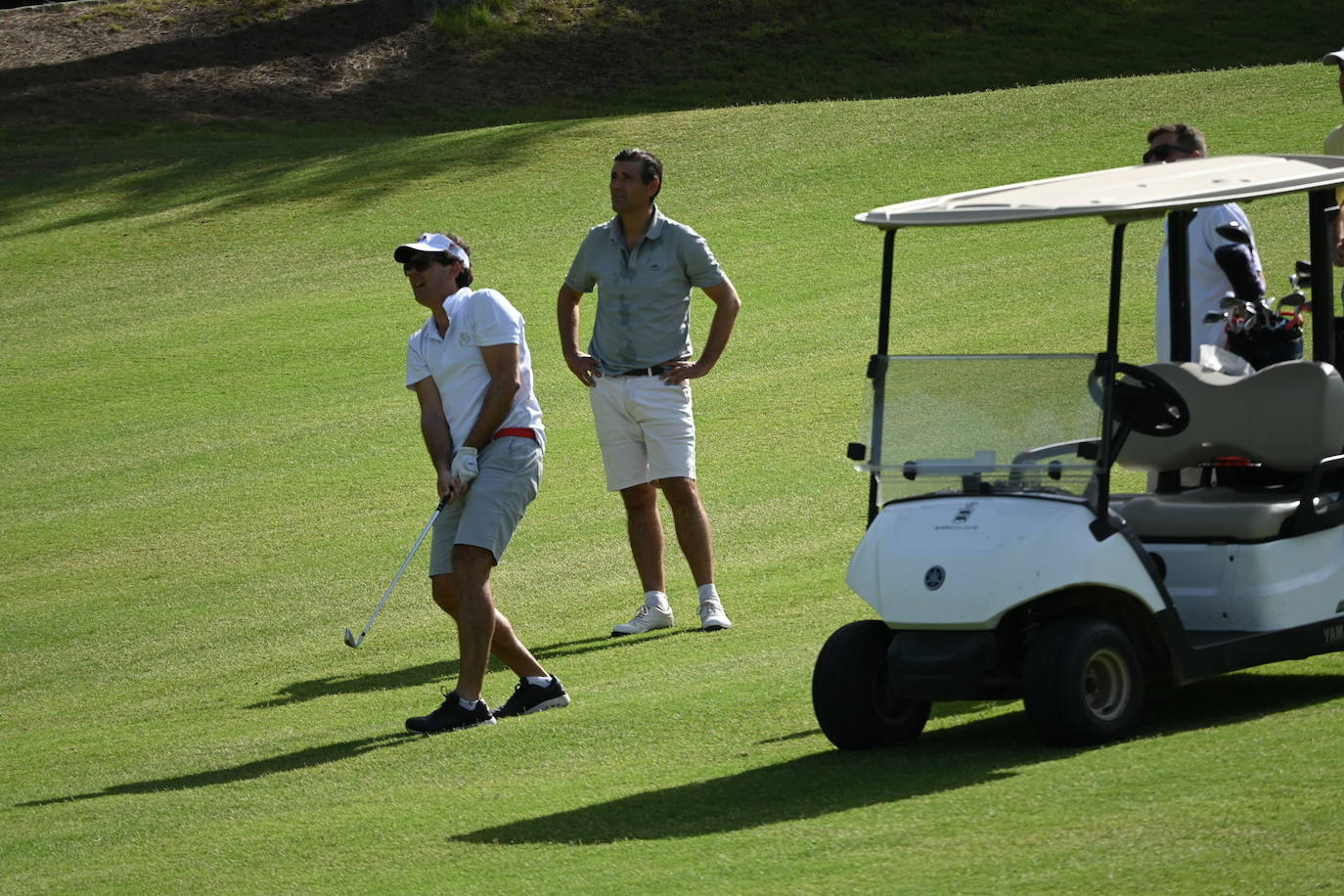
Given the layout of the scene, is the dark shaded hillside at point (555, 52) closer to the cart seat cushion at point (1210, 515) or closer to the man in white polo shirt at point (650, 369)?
the man in white polo shirt at point (650, 369)

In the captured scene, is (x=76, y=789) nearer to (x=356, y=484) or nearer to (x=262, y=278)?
(x=356, y=484)

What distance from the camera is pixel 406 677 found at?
784 centimetres

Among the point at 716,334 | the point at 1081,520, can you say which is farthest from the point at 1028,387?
the point at 716,334

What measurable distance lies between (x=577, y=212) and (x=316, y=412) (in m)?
5.46

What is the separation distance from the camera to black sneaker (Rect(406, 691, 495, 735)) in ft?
21.8

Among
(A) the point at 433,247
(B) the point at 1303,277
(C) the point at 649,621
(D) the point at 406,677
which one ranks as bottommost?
(D) the point at 406,677

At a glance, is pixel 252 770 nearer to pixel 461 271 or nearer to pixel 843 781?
pixel 461 271

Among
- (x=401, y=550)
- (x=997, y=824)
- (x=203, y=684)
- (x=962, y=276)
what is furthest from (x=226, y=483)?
(x=997, y=824)

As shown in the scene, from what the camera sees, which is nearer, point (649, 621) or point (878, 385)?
point (878, 385)

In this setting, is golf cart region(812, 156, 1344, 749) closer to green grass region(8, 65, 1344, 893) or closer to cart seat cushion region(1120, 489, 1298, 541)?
cart seat cushion region(1120, 489, 1298, 541)

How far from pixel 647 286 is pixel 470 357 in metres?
1.45

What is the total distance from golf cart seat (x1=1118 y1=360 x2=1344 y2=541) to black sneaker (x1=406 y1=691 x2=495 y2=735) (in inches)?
94.7

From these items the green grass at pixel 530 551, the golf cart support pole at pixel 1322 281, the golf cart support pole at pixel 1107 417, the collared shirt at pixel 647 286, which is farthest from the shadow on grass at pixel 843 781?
the collared shirt at pixel 647 286

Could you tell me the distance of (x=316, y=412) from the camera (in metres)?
13.1
